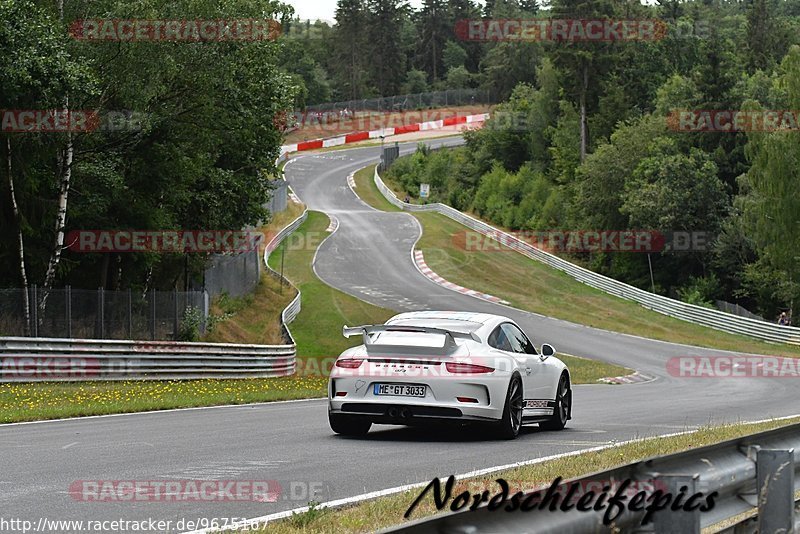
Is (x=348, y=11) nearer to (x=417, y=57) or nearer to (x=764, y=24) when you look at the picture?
(x=417, y=57)

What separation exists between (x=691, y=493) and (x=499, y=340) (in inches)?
332

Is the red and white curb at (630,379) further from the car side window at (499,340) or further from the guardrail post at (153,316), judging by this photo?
the car side window at (499,340)

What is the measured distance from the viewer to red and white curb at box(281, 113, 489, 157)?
389 ft

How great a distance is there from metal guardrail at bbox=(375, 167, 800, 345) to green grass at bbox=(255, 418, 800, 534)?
39.3 metres

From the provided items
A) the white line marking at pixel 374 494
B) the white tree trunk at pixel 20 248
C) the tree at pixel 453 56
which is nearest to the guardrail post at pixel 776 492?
the white line marking at pixel 374 494

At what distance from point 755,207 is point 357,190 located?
149ft

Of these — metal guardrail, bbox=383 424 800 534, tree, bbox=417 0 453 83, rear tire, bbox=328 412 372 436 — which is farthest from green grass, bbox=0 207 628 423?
tree, bbox=417 0 453 83

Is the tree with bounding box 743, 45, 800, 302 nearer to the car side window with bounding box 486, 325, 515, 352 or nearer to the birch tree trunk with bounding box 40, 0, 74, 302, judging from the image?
the birch tree trunk with bounding box 40, 0, 74, 302

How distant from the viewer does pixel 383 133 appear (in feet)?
421

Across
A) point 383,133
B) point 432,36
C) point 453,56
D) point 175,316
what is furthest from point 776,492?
point 432,36

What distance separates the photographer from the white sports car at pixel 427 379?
12516mm

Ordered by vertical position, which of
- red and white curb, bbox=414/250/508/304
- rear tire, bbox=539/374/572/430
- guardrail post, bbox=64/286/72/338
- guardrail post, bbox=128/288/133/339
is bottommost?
red and white curb, bbox=414/250/508/304

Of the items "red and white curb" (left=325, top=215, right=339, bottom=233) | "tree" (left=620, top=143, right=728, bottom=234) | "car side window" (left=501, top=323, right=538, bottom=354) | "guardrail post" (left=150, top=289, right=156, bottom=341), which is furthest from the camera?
"red and white curb" (left=325, top=215, right=339, bottom=233)

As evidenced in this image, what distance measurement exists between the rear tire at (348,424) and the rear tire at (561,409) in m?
2.70
